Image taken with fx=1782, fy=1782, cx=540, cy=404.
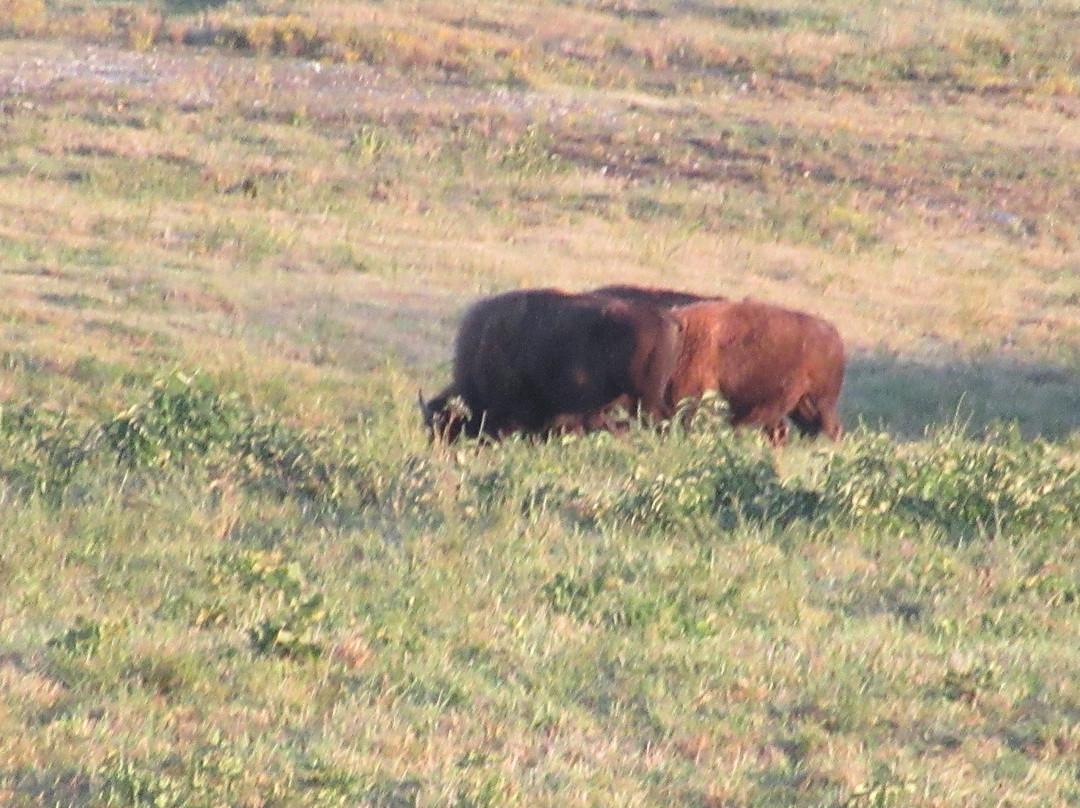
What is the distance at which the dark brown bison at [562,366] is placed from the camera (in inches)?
464

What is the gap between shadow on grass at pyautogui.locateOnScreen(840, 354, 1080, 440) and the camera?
14.8 metres

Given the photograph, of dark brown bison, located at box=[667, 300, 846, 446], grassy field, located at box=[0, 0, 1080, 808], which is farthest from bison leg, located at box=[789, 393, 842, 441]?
grassy field, located at box=[0, 0, 1080, 808]

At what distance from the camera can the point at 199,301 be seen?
16.0 m

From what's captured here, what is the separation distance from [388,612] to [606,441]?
12.2 ft

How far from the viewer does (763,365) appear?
12711mm

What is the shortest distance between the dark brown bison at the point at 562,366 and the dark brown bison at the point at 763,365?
372 millimetres

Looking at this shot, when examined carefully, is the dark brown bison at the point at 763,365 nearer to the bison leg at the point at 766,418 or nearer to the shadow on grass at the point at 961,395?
the bison leg at the point at 766,418

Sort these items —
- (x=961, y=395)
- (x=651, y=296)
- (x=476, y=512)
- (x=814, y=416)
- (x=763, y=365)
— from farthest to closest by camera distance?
(x=961, y=395) < (x=814, y=416) < (x=651, y=296) < (x=763, y=365) < (x=476, y=512)

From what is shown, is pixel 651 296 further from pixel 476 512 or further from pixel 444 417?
pixel 476 512

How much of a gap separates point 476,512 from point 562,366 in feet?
13.1

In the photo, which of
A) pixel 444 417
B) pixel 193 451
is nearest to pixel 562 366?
pixel 444 417

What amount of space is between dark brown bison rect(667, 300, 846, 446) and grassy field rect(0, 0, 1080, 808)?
718 mm

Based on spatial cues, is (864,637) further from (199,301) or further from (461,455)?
(199,301)

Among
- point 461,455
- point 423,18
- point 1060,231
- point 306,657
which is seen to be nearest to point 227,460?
point 461,455
